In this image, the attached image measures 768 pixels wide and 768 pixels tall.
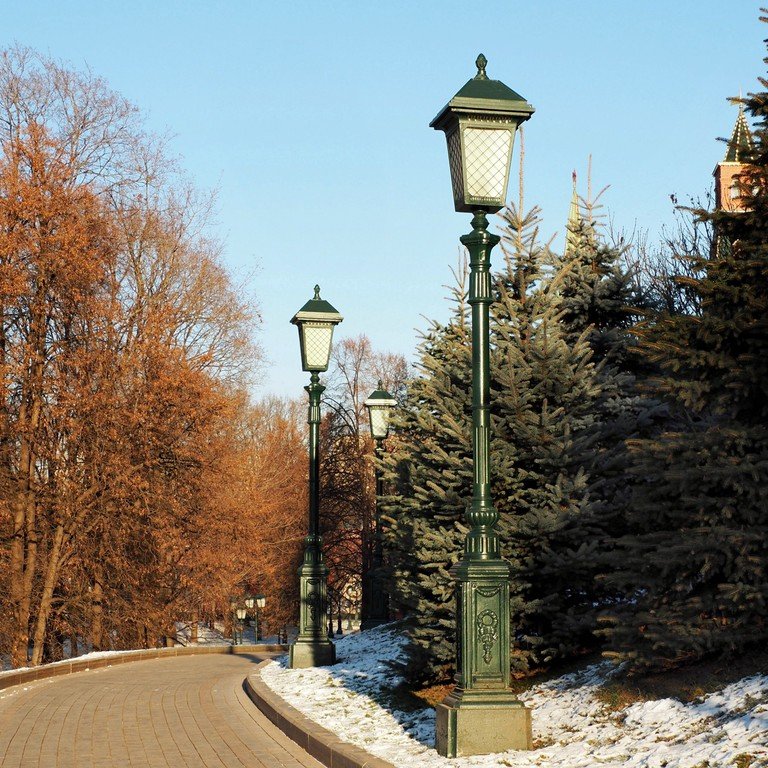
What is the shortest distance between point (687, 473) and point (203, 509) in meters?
23.3

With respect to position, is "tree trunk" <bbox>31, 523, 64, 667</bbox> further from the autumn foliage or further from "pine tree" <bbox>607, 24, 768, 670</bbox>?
"pine tree" <bbox>607, 24, 768, 670</bbox>

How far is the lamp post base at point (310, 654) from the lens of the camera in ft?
53.9

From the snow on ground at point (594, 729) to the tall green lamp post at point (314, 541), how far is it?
4.85 m

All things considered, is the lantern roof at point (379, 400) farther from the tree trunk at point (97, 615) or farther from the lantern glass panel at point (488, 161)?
the lantern glass panel at point (488, 161)

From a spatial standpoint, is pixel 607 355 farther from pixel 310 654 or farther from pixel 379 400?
pixel 379 400

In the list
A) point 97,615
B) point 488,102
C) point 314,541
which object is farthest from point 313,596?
point 97,615

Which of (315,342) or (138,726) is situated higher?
(315,342)

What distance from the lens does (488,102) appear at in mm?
8641

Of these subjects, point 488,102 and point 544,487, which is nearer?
point 488,102

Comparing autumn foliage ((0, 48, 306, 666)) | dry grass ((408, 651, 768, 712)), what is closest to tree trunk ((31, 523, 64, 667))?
autumn foliage ((0, 48, 306, 666))

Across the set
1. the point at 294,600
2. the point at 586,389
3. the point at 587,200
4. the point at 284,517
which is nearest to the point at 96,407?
the point at 587,200

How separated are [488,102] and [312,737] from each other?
18.3 ft

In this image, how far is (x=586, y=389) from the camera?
36.4ft

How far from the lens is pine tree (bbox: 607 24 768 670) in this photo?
7832 millimetres
